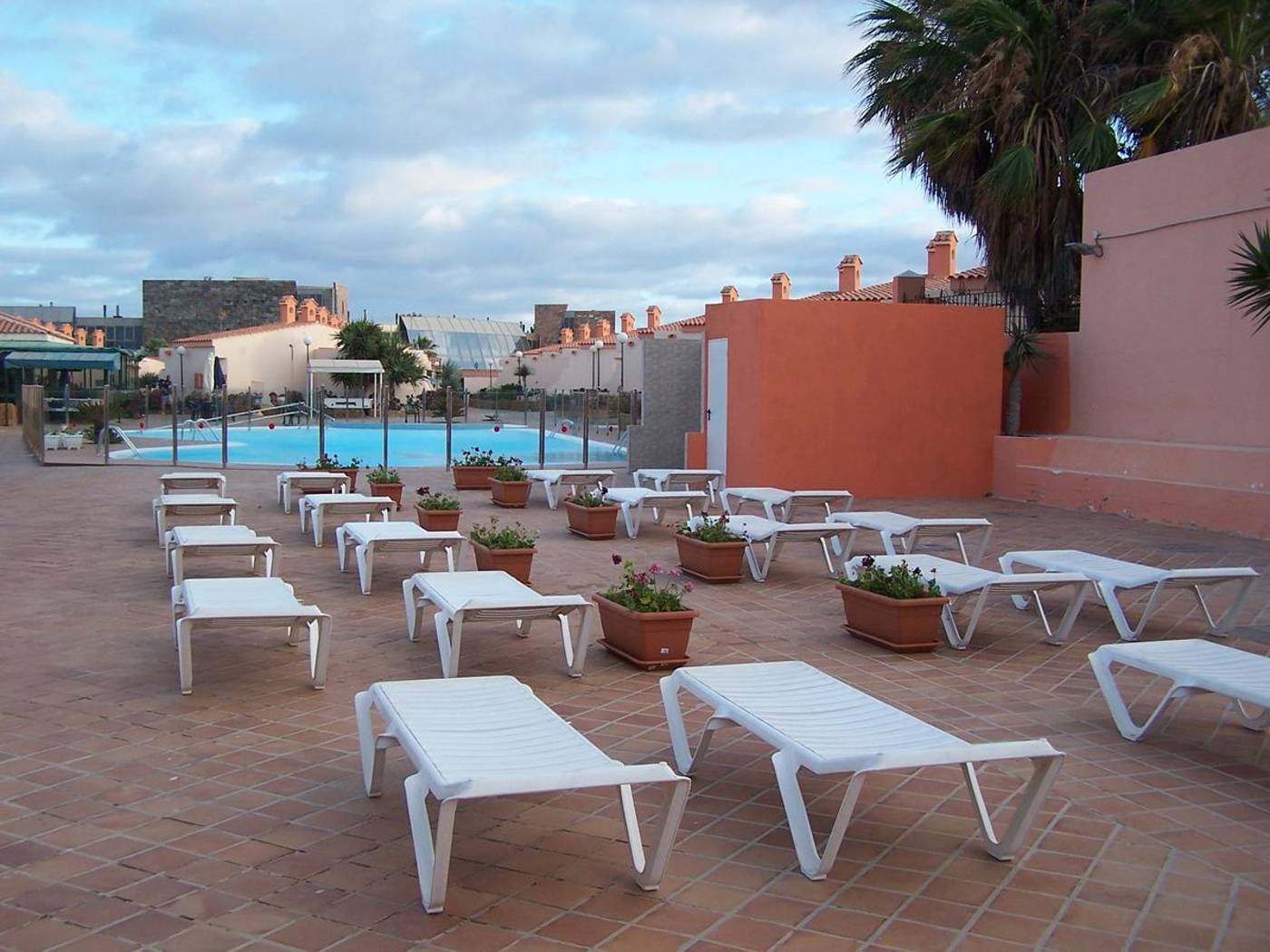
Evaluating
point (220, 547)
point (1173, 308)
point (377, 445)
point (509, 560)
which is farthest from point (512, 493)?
point (377, 445)

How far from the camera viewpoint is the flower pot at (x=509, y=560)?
26.3 ft

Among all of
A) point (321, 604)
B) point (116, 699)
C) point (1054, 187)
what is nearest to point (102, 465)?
point (321, 604)

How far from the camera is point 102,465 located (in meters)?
17.6

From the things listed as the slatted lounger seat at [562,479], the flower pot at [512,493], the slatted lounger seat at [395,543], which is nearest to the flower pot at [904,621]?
the slatted lounger seat at [395,543]

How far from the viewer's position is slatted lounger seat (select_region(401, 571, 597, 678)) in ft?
18.6

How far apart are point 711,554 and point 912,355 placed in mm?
7681

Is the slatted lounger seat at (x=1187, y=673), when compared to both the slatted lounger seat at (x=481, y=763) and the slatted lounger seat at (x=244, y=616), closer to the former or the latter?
the slatted lounger seat at (x=481, y=763)

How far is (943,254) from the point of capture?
28766 millimetres

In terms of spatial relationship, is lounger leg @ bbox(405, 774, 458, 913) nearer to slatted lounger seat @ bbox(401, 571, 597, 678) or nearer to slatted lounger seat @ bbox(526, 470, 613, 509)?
slatted lounger seat @ bbox(401, 571, 597, 678)

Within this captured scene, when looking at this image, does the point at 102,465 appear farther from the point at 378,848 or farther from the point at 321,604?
the point at 378,848

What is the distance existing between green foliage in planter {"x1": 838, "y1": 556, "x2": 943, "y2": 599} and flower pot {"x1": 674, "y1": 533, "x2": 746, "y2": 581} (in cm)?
155

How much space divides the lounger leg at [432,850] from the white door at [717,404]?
12115 millimetres

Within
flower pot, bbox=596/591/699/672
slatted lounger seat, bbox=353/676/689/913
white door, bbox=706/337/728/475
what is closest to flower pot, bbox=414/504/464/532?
flower pot, bbox=596/591/699/672

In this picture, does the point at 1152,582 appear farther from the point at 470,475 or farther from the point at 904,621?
the point at 470,475
